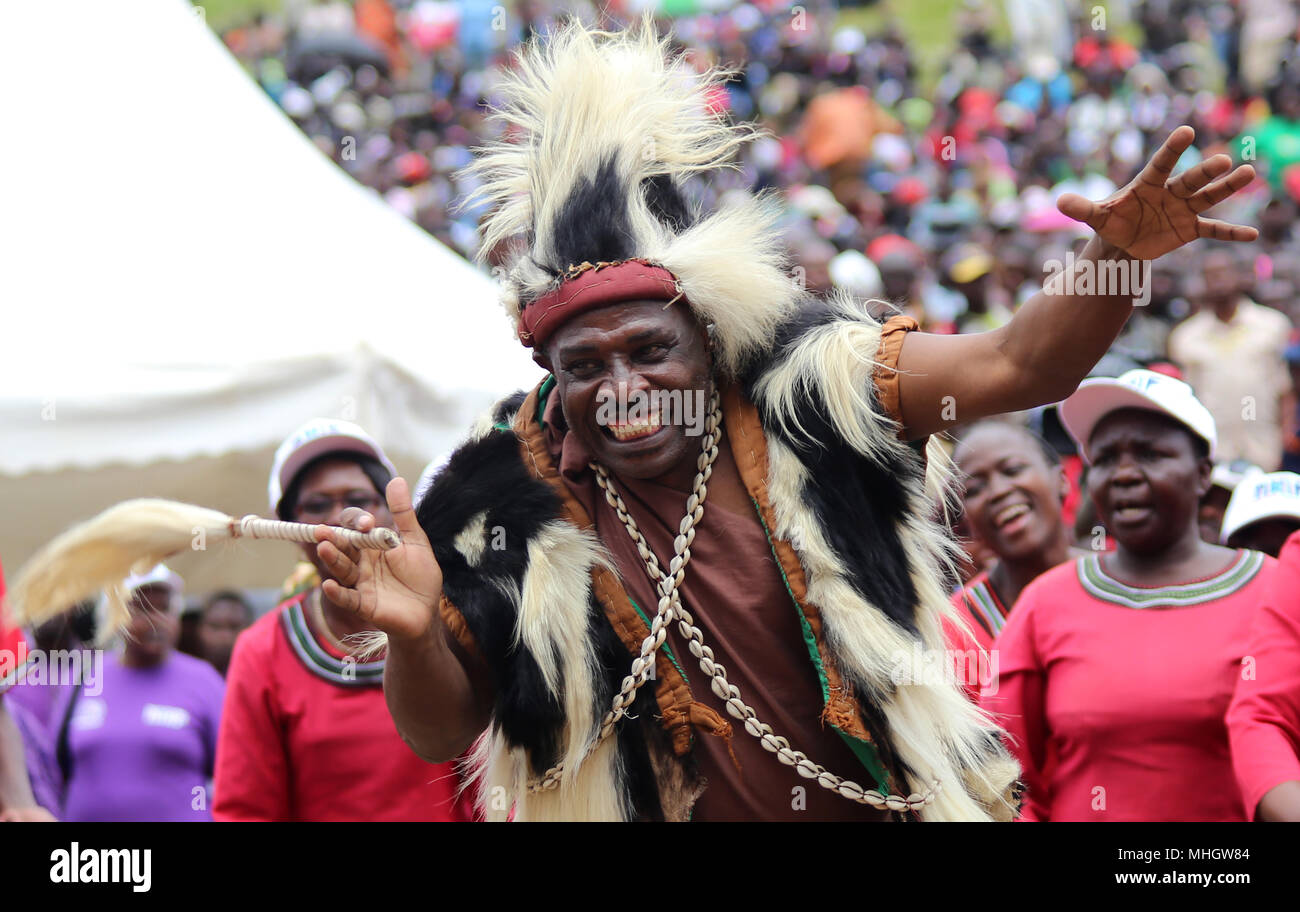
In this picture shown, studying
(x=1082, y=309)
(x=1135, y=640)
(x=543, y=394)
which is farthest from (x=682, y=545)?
(x=1135, y=640)

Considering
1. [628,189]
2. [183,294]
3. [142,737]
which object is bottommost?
[142,737]

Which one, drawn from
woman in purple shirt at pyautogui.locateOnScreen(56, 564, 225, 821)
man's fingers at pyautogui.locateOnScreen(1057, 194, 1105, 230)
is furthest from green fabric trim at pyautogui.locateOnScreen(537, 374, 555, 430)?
woman in purple shirt at pyautogui.locateOnScreen(56, 564, 225, 821)

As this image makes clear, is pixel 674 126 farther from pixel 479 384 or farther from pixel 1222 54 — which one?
pixel 1222 54

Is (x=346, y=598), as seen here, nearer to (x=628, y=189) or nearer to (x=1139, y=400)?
(x=628, y=189)

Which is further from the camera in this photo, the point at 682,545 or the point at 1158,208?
the point at 682,545

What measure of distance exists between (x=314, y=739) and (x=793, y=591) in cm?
158

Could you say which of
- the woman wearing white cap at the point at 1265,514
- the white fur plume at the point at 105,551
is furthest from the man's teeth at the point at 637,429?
the woman wearing white cap at the point at 1265,514

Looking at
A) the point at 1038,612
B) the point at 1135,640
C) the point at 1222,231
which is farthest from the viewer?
the point at 1038,612

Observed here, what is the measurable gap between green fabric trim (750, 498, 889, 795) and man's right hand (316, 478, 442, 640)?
61cm

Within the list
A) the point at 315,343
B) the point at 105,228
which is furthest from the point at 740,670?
the point at 105,228

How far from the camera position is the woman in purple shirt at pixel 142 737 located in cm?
468

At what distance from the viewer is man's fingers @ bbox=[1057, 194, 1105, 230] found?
2.18m

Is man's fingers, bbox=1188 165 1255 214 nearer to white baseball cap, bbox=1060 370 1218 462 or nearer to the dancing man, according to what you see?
the dancing man

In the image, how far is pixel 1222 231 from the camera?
227cm
